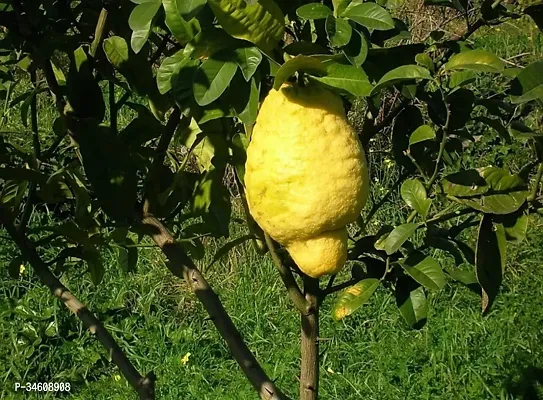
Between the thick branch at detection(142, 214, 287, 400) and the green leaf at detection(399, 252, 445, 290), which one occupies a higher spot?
the green leaf at detection(399, 252, 445, 290)

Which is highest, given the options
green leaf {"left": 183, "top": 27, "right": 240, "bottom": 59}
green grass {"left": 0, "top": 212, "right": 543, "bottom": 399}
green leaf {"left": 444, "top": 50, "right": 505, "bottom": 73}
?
green leaf {"left": 183, "top": 27, "right": 240, "bottom": 59}

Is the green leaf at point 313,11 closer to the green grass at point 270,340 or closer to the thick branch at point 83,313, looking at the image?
the thick branch at point 83,313

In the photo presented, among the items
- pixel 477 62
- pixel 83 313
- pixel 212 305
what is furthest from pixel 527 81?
pixel 83 313

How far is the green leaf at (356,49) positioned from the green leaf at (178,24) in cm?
15

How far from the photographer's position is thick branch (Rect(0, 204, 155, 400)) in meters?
1.30

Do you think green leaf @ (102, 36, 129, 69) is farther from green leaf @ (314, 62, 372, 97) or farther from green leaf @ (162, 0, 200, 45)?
green leaf @ (314, 62, 372, 97)

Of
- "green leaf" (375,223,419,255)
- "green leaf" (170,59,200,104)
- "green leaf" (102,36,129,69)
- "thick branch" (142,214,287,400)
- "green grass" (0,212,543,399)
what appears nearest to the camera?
"green leaf" (170,59,200,104)

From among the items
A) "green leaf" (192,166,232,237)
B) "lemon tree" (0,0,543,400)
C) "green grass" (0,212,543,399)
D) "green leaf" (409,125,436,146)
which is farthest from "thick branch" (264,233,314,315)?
"green grass" (0,212,543,399)

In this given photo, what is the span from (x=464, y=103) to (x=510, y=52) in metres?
3.66

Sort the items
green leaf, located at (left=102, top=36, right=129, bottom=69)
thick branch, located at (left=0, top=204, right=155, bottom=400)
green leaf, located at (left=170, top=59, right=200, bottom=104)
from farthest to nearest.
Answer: thick branch, located at (left=0, top=204, right=155, bottom=400)
green leaf, located at (left=102, top=36, right=129, bottom=69)
green leaf, located at (left=170, top=59, right=200, bottom=104)

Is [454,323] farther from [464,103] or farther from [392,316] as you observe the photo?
[464,103]

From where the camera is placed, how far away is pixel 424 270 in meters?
0.94

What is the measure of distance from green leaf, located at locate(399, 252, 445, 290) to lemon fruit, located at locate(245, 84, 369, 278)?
0.19 metres

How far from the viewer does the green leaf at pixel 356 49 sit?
0.72m
